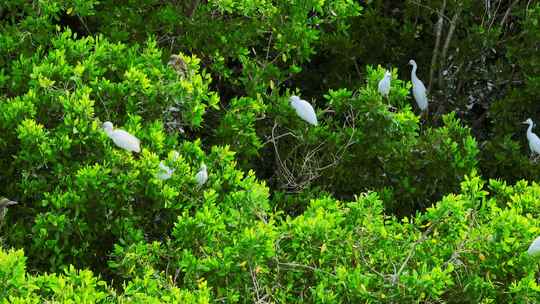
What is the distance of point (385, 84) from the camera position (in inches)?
293

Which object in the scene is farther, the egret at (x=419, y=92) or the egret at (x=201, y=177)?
the egret at (x=419, y=92)

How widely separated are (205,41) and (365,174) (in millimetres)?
1487

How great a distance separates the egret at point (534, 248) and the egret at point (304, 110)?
7.79 feet

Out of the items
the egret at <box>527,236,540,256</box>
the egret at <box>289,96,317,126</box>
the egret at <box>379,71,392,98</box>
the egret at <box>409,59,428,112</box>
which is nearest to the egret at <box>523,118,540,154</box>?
the egret at <box>409,59,428,112</box>

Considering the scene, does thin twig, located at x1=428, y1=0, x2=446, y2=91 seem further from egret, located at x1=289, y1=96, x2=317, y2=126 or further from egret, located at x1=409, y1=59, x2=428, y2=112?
egret, located at x1=289, y1=96, x2=317, y2=126

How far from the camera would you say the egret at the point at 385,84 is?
7395mm

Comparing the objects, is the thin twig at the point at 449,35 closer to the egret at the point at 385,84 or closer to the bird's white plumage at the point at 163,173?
the egret at the point at 385,84

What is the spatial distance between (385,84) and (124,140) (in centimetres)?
218

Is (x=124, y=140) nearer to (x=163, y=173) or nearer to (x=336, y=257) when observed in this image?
(x=163, y=173)

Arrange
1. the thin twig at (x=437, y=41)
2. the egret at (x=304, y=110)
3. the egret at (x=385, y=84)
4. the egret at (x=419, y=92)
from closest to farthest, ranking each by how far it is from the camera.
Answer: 1. the egret at (x=385, y=84)
2. the egret at (x=304, y=110)
3. the egret at (x=419, y=92)
4. the thin twig at (x=437, y=41)

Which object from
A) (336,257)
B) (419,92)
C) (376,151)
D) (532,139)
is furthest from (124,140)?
(532,139)

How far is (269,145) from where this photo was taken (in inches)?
321

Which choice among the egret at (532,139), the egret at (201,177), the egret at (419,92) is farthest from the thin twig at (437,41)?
the egret at (201,177)

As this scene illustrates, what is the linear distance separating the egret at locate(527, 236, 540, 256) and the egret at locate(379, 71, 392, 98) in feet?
7.23
